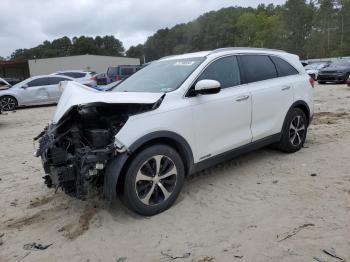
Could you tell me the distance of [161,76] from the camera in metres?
5.27

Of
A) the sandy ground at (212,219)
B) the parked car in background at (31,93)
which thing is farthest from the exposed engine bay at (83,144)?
the parked car in background at (31,93)

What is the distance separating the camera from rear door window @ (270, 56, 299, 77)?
6.23m

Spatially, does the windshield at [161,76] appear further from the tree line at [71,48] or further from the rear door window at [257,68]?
the tree line at [71,48]

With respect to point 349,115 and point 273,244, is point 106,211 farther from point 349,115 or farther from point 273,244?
point 349,115

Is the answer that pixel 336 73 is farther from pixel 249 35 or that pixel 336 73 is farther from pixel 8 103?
pixel 249 35

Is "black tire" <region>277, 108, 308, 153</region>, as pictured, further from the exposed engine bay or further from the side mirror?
the exposed engine bay

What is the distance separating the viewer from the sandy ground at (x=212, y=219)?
3.62 m

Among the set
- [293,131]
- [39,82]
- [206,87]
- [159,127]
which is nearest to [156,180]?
[159,127]

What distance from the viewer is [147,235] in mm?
3965

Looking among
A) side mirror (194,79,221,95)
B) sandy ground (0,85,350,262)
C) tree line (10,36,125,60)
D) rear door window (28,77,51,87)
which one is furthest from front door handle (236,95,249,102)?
tree line (10,36,125,60)

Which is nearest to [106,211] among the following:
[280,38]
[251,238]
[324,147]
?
[251,238]

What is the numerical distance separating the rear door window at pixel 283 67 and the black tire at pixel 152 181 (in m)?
2.65

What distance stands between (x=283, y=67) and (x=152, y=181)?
10.6 feet

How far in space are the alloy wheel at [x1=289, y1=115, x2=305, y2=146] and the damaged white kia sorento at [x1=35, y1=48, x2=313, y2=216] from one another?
595mm
